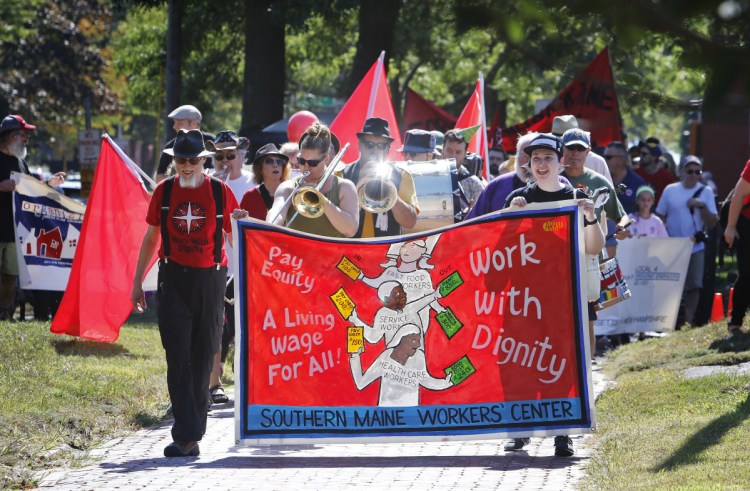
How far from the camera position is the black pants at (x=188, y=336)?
27.6ft

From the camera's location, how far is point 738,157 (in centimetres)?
3189

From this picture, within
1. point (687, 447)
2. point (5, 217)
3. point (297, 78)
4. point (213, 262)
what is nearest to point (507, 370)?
point (687, 447)

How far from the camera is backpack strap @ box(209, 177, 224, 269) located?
8555 millimetres

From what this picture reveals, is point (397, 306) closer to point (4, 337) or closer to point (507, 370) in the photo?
point (507, 370)

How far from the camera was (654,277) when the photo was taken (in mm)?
15375

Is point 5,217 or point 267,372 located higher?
point 5,217

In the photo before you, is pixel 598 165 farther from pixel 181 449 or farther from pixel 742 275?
pixel 181 449

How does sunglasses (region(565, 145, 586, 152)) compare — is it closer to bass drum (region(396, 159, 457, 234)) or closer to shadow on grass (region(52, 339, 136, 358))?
bass drum (region(396, 159, 457, 234))

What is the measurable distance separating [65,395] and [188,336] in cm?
173

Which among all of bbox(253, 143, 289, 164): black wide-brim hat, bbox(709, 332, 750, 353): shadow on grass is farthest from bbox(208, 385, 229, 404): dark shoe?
bbox(709, 332, 750, 353): shadow on grass

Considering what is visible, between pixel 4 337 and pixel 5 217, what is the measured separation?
7.73 feet

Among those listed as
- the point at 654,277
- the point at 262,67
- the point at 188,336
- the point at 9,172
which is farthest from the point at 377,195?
the point at 262,67

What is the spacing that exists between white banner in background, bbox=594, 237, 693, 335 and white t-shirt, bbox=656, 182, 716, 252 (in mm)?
653

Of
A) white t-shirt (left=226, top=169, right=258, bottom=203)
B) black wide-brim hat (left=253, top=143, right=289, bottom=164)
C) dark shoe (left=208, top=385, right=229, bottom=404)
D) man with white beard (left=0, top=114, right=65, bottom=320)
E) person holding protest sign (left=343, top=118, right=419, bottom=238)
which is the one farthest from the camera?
man with white beard (left=0, top=114, right=65, bottom=320)
